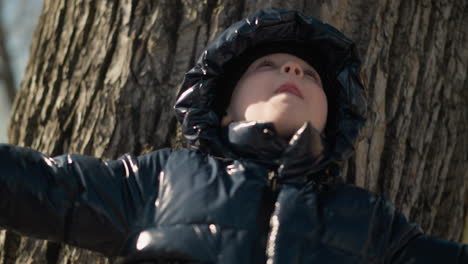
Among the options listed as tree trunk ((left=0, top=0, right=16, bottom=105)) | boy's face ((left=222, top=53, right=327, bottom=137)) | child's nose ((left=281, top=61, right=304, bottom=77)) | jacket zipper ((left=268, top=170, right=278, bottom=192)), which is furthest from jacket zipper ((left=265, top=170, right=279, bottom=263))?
tree trunk ((left=0, top=0, right=16, bottom=105))

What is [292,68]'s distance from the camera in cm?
268

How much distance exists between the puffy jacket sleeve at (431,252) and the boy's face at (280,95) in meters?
0.53

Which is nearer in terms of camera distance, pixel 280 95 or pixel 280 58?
pixel 280 95

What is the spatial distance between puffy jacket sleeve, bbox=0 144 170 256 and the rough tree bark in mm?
471

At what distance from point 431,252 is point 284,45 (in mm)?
929

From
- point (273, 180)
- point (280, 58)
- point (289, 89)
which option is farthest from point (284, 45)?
point (273, 180)

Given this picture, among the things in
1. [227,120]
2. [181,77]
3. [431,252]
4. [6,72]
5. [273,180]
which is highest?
[181,77]

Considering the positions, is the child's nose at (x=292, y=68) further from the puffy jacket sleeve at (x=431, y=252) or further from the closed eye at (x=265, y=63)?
the puffy jacket sleeve at (x=431, y=252)

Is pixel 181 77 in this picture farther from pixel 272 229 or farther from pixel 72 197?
pixel 272 229

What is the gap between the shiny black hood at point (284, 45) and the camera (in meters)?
2.70

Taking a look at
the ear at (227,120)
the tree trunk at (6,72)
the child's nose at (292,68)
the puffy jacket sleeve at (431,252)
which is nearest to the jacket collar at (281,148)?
the ear at (227,120)

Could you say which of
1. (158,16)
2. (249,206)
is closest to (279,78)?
(249,206)

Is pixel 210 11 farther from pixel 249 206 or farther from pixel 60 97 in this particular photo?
pixel 249 206

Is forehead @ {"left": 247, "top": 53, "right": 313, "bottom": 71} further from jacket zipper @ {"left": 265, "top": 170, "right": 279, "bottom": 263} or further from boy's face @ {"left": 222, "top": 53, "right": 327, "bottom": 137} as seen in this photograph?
jacket zipper @ {"left": 265, "top": 170, "right": 279, "bottom": 263}
